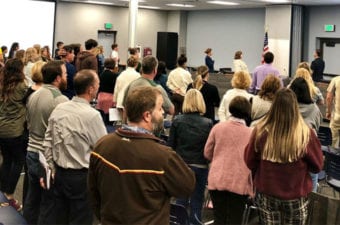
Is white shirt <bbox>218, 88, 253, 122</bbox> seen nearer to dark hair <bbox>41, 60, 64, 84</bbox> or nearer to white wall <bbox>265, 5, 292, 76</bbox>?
dark hair <bbox>41, 60, 64, 84</bbox>

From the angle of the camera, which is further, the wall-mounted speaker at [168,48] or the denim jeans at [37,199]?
the wall-mounted speaker at [168,48]

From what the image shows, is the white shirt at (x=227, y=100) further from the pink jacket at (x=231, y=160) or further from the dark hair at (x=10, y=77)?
the dark hair at (x=10, y=77)

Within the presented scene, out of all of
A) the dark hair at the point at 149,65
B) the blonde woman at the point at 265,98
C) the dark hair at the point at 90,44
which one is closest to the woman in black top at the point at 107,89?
the dark hair at the point at 90,44

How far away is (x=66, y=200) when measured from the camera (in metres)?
3.00

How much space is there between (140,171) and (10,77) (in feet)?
9.26

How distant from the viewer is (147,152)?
183 cm

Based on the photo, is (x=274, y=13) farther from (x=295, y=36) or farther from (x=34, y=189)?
(x=34, y=189)

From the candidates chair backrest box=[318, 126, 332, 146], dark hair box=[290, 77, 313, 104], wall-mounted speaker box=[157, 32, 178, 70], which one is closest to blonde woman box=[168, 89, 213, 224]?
dark hair box=[290, 77, 313, 104]

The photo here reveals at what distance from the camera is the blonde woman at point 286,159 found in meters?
2.66

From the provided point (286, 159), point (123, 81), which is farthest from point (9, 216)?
point (123, 81)

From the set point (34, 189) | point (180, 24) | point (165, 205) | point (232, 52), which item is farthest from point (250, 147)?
point (180, 24)

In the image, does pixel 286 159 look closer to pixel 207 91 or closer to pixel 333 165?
pixel 333 165

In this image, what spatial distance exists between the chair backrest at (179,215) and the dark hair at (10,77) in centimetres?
222

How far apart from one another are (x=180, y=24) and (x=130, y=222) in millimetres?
17891
